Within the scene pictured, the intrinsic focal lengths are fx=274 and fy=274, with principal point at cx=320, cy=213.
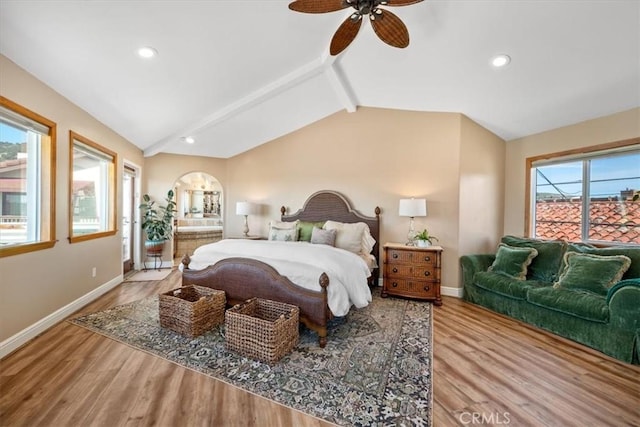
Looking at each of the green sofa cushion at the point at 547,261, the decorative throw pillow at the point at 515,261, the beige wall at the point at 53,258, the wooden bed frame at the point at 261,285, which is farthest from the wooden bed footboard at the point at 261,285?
the green sofa cushion at the point at 547,261

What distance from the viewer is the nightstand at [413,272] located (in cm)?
368

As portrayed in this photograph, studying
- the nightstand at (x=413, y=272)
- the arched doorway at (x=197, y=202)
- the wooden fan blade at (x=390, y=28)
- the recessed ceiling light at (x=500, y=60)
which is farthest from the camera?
the arched doorway at (x=197, y=202)

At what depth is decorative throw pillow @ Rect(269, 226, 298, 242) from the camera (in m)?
4.41

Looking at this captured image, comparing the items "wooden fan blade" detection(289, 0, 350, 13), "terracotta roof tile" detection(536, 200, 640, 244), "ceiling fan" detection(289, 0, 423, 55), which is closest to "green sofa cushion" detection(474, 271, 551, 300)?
"terracotta roof tile" detection(536, 200, 640, 244)

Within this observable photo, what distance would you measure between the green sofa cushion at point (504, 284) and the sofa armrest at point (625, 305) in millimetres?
710

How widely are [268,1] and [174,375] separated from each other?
305 centimetres

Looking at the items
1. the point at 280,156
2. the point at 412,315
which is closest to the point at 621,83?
the point at 412,315

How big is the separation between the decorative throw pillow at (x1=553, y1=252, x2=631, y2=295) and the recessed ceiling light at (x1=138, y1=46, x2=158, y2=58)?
4709 mm

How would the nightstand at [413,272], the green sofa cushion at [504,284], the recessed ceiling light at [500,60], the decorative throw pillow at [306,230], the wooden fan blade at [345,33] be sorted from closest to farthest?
the wooden fan blade at [345,33], the recessed ceiling light at [500,60], the green sofa cushion at [504,284], the nightstand at [413,272], the decorative throw pillow at [306,230]

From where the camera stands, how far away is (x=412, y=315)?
3.32m

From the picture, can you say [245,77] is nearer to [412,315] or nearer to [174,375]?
[174,375]

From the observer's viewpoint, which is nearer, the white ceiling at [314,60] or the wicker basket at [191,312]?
the white ceiling at [314,60]

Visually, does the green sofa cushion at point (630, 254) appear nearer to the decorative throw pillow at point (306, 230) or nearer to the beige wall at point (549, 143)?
the beige wall at point (549, 143)

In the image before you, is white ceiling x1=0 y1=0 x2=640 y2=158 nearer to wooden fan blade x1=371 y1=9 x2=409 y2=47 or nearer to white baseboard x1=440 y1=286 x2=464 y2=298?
wooden fan blade x1=371 y1=9 x2=409 y2=47
